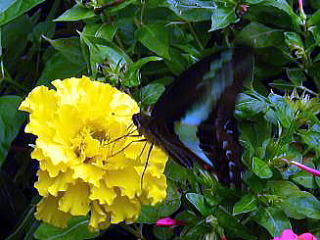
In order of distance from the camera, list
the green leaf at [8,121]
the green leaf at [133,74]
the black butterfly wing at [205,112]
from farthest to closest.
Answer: the green leaf at [8,121], the green leaf at [133,74], the black butterfly wing at [205,112]

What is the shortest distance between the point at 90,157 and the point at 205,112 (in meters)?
0.18

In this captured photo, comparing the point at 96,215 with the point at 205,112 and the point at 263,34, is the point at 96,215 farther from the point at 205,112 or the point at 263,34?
the point at 263,34

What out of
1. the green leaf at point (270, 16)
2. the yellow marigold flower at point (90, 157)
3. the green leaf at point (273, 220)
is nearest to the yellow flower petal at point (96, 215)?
the yellow marigold flower at point (90, 157)

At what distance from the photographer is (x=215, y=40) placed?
1.26 m

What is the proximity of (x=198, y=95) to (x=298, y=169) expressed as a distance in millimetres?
264

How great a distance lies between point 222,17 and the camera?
1104 millimetres

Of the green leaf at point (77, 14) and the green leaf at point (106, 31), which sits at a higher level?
the green leaf at point (77, 14)

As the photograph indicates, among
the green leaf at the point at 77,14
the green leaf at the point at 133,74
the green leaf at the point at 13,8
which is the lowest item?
the green leaf at the point at 133,74

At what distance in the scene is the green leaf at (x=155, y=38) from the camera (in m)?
1.12

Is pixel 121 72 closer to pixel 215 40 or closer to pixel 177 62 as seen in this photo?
pixel 177 62

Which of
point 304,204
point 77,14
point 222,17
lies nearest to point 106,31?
point 77,14

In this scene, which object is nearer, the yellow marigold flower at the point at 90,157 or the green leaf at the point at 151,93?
Result: the yellow marigold flower at the point at 90,157

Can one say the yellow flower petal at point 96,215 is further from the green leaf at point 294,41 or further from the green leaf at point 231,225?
the green leaf at point 294,41

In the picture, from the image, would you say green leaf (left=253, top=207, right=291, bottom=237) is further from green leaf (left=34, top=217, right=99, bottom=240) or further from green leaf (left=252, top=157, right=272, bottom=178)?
green leaf (left=34, top=217, right=99, bottom=240)
